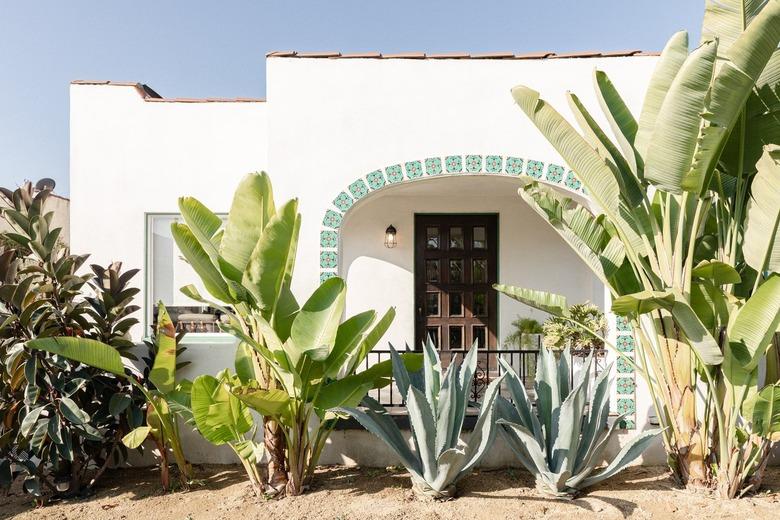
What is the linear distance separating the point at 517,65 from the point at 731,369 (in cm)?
328

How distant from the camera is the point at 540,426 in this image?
3.96 m

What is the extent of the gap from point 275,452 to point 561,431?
224cm

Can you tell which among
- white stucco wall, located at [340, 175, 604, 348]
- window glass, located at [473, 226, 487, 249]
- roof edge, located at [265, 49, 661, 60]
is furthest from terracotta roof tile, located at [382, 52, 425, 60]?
window glass, located at [473, 226, 487, 249]

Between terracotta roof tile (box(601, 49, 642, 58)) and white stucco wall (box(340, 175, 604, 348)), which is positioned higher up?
terracotta roof tile (box(601, 49, 642, 58))

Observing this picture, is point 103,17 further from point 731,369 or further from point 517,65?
point 731,369

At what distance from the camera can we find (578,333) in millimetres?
5121

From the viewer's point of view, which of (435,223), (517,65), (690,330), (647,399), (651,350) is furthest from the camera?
(435,223)

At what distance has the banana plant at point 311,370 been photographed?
3.52 metres

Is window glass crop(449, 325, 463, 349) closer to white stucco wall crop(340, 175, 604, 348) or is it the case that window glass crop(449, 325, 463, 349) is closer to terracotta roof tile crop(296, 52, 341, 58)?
white stucco wall crop(340, 175, 604, 348)

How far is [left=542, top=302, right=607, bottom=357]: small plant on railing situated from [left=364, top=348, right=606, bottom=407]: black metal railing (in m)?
0.12

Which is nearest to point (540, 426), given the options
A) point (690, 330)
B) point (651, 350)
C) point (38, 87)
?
point (651, 350)

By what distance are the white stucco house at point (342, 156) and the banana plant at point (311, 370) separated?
1105 millimetres

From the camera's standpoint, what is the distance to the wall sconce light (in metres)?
6.90

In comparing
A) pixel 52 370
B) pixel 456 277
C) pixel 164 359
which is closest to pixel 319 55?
pixel 164 359
